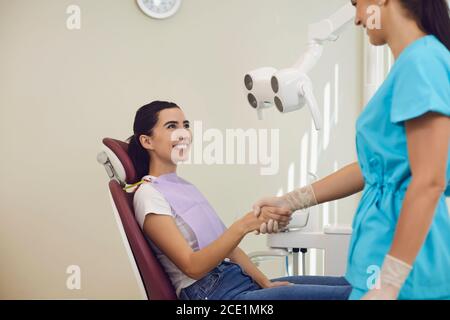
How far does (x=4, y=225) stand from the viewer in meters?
2.78

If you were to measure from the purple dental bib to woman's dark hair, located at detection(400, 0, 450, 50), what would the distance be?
815 millimetres

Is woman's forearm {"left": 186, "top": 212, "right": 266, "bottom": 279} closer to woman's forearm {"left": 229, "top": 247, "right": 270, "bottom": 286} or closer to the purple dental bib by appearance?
the purple dental bib

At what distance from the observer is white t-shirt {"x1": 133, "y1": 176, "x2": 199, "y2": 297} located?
1.45 metres

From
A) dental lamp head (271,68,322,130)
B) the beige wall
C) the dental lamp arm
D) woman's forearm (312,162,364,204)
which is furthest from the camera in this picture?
the beige wall

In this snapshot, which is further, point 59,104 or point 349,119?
point 349,119

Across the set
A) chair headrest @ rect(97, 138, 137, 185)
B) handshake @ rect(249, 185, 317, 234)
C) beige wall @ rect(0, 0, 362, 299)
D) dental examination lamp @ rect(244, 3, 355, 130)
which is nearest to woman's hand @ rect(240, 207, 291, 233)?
handshake @ rect(249, 185, 317, 234)

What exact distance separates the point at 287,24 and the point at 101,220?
141cm

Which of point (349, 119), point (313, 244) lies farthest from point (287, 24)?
point (313, 244)

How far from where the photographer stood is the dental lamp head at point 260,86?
1.56 metres

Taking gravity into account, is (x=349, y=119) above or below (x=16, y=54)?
below

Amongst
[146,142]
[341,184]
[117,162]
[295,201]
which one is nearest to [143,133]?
[146,142]

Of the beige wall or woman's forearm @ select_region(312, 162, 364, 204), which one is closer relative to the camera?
woman's forearm @ select_region(312, 162, 364, 204)

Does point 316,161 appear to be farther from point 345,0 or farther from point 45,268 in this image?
point 45,268
